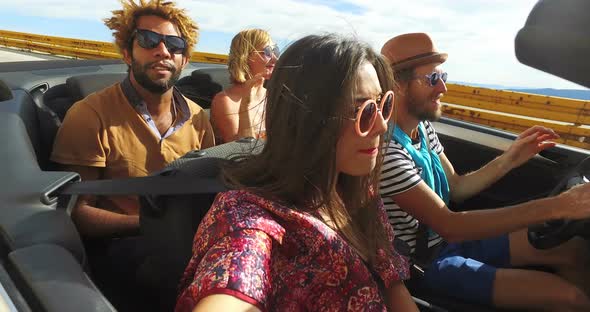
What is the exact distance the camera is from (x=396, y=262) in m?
1.50

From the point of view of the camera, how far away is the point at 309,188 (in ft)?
4.29

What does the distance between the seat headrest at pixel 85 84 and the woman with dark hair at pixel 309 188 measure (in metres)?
1.32

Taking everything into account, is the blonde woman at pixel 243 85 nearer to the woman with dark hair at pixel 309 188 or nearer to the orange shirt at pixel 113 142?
the orange shirt at pixel 113 142

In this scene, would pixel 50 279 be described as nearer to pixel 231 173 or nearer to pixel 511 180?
pixel 231 173

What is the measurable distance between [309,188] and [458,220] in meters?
0.84

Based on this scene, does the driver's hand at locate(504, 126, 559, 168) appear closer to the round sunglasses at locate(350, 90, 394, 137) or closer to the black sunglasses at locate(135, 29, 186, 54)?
the round sunglasses at locate(350, 90, 394, 137)

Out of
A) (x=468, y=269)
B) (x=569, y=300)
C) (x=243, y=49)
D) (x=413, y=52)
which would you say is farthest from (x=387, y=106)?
(x=243, y=49)

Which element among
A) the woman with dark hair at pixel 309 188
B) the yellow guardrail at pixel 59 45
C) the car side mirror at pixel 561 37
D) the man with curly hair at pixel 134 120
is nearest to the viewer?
the car side mirror at pixel 561 37

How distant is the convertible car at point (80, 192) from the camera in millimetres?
841

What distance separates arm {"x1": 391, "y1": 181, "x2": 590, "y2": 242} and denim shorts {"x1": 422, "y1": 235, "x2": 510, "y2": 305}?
0.16 meters

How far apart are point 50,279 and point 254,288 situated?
0.60m

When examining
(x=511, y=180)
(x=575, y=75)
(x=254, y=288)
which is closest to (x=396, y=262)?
(x=254, y=288)

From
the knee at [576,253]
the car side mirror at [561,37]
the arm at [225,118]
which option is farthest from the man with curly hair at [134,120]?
the knee at [576,253]

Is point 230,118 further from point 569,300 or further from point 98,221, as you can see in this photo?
point 569,300
